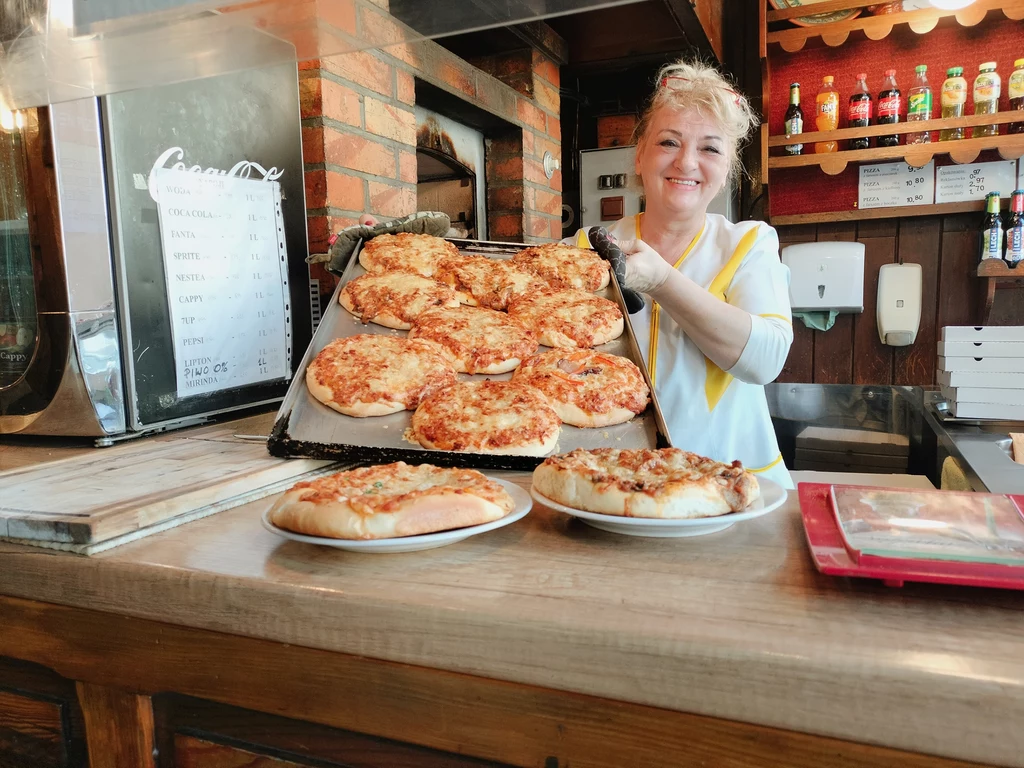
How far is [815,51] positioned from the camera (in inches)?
137

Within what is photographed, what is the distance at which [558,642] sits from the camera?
22.1 inches

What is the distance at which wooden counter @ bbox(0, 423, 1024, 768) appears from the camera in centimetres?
50

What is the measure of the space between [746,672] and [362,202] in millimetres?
1812

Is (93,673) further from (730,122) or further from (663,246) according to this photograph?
(730,122)

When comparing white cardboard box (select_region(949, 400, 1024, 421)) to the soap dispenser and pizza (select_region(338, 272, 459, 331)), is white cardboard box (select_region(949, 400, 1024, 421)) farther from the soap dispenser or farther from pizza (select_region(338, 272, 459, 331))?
pizza (select_region(338, 272, 459, 331))

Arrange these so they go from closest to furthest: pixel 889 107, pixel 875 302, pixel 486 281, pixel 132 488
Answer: pixel 132 488, pixel 486 281, pixel 889 107, pixel 875 302

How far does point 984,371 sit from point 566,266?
72.4 inches

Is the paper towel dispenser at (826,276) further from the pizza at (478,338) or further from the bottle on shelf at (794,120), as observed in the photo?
the pizza at (478,338)

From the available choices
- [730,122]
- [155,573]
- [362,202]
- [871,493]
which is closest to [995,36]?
[730,122]

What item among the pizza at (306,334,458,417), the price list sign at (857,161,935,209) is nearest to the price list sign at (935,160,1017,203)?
the price list sign at (857,161,935,209)

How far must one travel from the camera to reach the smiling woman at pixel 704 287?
158 cm

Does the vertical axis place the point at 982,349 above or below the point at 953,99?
below

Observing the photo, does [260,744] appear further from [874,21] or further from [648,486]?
[874,21]

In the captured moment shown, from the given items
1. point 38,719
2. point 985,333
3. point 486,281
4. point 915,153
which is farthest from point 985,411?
point 38,719
